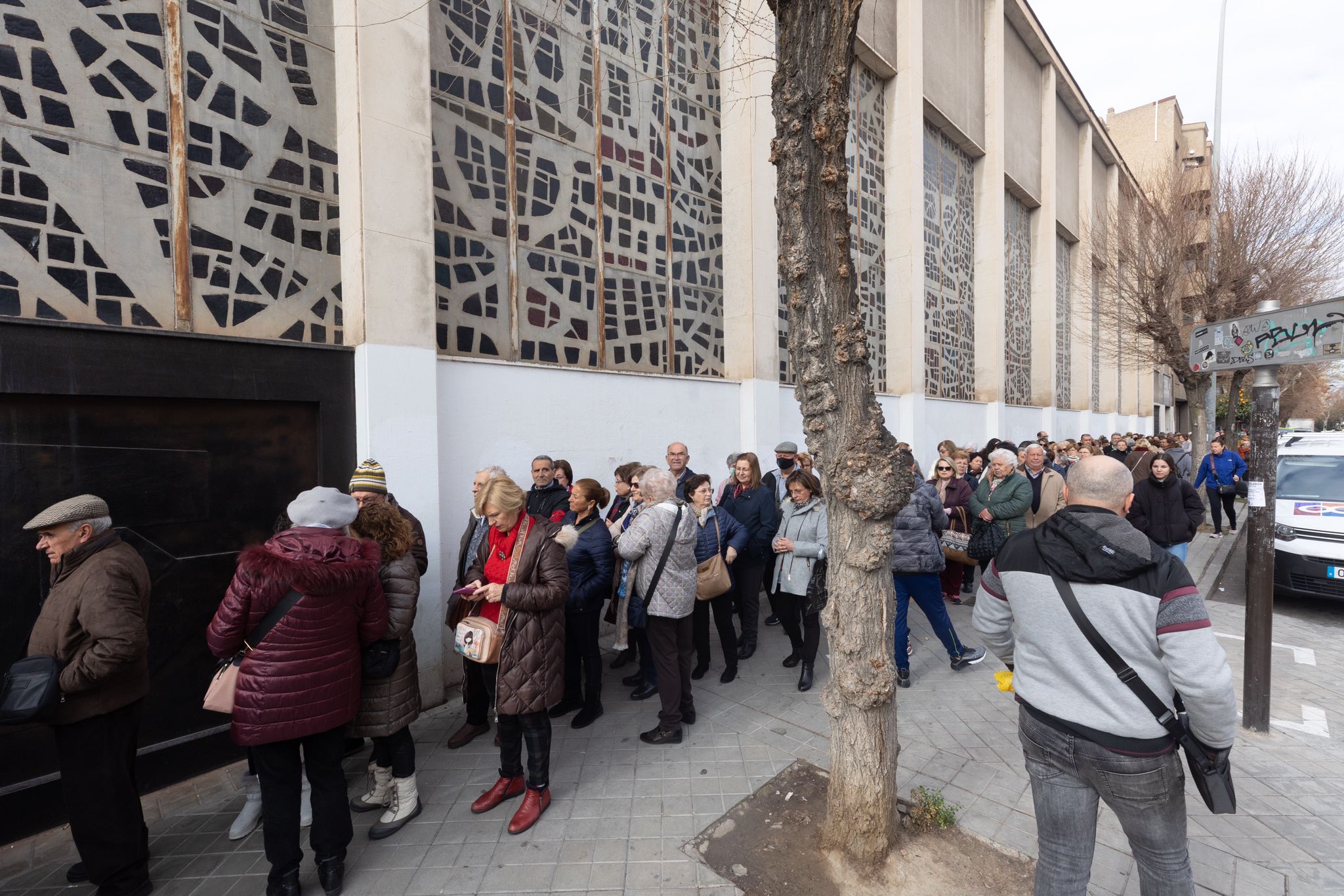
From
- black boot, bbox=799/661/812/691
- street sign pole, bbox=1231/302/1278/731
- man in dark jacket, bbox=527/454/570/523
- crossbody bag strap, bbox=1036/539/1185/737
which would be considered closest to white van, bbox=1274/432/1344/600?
street sign pole, bbox=1231/302/1278/731

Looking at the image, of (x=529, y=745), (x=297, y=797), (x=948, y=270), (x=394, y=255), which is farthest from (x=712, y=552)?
(x=948, y=270)

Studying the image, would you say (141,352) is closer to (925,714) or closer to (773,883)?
(773,883)

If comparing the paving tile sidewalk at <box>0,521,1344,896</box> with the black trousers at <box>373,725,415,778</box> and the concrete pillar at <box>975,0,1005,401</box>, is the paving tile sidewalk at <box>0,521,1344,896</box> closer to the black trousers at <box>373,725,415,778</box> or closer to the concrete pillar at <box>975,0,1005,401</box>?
the black trousers at <box>373,725,415,778</box>

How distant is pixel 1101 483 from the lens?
2.04 metres

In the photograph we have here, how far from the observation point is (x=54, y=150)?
3.30 m

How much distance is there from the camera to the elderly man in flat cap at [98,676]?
250cm

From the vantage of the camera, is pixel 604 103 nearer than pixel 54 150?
No

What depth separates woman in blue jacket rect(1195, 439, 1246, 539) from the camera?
10.6m

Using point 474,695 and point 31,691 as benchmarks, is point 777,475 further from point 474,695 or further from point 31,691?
point 31,691

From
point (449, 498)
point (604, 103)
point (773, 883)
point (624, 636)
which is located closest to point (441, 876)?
point (773, 883)

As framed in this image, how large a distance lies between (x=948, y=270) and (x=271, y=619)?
13.9 meters

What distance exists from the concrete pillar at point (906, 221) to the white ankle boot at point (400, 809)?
32.2 feet

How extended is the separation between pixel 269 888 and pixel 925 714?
401cm

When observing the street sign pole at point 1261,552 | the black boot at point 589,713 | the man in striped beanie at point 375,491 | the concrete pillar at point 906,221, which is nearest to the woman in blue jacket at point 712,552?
the black boot at point 589,713
